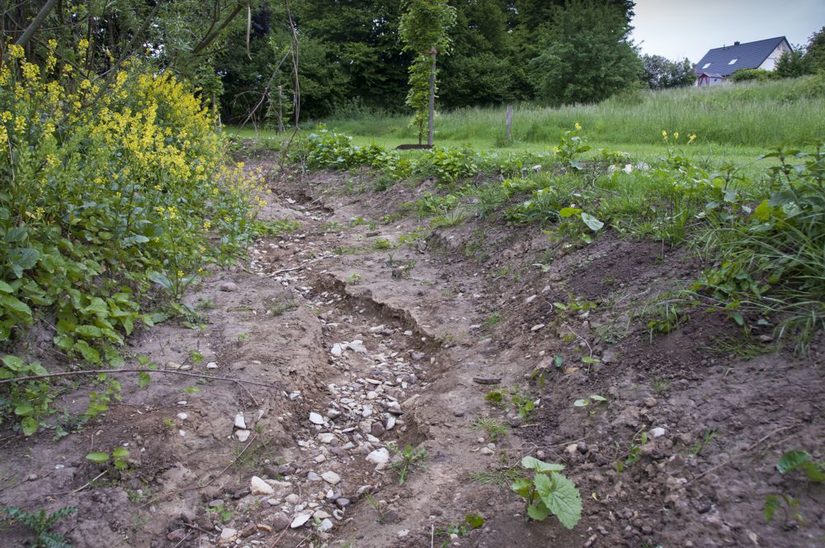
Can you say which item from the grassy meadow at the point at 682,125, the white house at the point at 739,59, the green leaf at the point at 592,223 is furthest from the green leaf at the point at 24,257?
the white house at the point at 739,59

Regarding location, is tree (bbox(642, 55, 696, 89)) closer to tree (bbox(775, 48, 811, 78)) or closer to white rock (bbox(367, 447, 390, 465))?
tree (bbox(775, 48, 811, 78))

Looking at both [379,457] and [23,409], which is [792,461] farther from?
[23,409]

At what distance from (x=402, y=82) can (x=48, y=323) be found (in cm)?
2872

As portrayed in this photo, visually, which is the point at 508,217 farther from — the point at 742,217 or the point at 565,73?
the point at 565,73

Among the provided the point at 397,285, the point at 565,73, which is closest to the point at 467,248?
the point at 397,285

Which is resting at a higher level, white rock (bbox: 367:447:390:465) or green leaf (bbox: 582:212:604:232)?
green leaf (bbox: 582:212:604:232)

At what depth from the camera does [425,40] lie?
42.3ft

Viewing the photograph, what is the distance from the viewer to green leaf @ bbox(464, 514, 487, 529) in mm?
2344

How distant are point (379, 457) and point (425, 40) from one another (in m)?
11.5

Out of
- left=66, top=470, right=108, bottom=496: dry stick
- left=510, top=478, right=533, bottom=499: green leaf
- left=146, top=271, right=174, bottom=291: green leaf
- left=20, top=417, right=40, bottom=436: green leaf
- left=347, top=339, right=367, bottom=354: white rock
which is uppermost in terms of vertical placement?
left=146, top=271, right=174, bottom=291: green leaf

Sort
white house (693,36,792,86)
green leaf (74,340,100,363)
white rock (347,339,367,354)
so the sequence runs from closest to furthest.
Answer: green leaf (74,340,100,363) → white rock (347,339,367,354) → white house (693,36,792,86)

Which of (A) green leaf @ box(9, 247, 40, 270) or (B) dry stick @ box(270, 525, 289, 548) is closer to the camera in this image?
(B) dry stick @ box(270, 525, 289, 548)

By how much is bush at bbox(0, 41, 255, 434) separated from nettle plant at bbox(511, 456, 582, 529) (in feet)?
7.01

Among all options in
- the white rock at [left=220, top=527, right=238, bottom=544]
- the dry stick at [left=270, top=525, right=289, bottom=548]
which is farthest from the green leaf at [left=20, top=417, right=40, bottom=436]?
the dry stick at [left=270, top=525, right=289, bottom=548]
